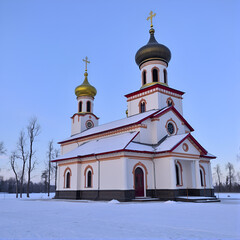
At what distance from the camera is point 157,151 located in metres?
23.4

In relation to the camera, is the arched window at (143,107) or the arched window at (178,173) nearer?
the arched window at (178,173)

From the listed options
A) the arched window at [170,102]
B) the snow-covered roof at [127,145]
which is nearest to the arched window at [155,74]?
the arched window at [170,102]

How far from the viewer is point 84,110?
38219 millimetres

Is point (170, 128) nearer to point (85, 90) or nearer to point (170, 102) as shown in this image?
point (170, 102)

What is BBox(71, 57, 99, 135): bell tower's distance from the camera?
3772 centimetres

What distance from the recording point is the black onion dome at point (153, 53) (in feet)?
99.8

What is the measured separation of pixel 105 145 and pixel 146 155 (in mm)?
4520

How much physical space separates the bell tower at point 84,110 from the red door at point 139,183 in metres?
16.0

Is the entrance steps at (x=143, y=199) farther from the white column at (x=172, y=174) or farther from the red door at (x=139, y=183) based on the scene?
the white column at (x=172, y=174)

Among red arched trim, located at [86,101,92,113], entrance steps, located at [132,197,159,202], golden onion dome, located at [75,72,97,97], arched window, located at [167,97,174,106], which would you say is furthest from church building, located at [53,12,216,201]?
golden onion dome, located at [75,72,97,97]

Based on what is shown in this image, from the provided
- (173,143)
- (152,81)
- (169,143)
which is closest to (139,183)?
(169,143)

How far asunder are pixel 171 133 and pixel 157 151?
4.57 m

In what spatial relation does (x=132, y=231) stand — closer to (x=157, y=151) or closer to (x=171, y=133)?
(x=157, y=151)

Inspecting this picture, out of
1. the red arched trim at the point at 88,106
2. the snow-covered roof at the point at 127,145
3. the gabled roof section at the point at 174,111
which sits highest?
the red arched trim at the point at 88,106
